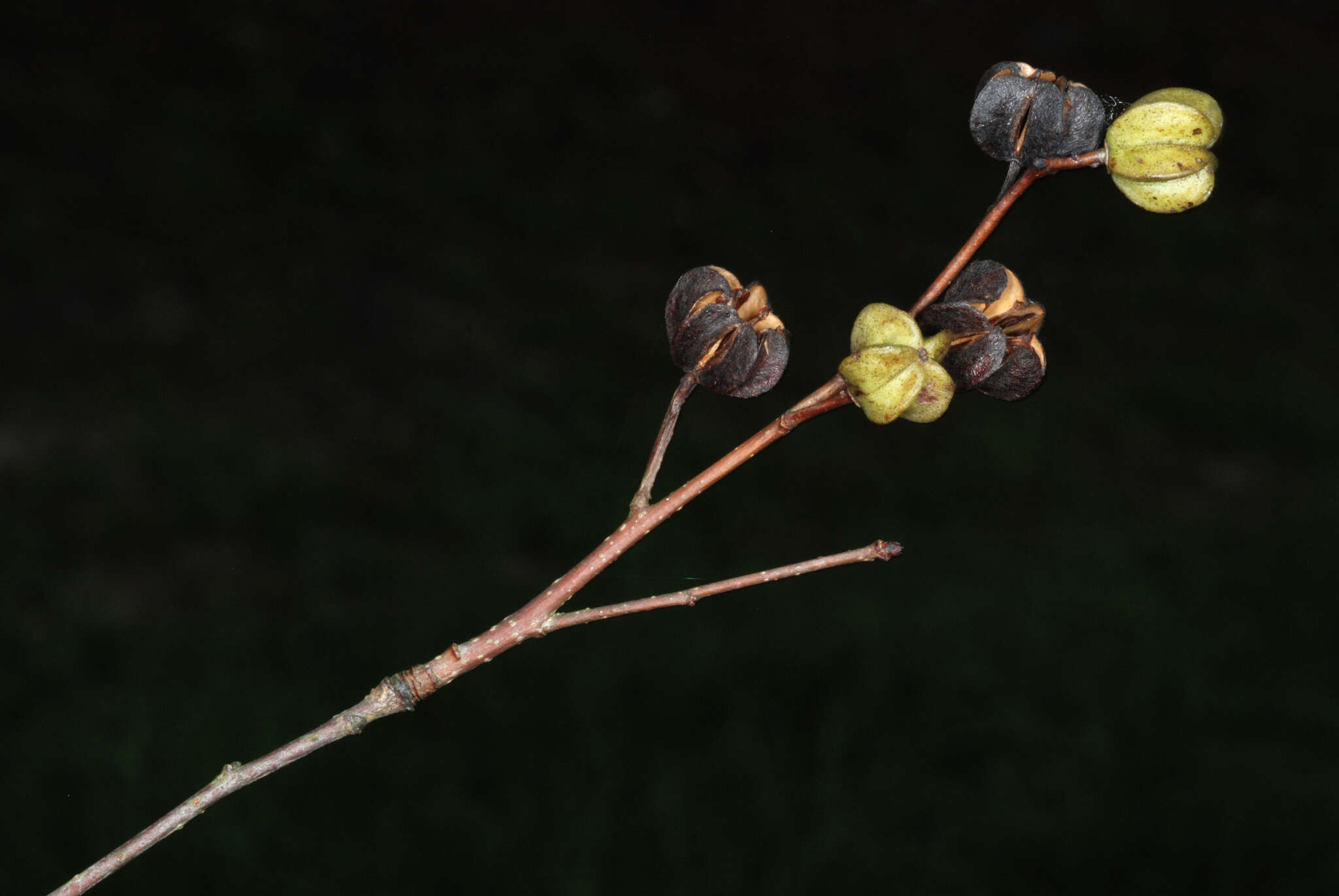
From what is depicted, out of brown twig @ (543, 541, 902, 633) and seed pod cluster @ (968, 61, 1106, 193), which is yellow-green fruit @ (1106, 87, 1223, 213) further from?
brown twig @ (543, 541, 902, 633)

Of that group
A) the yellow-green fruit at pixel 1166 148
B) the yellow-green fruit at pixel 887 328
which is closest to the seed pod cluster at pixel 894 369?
the yellow-green fruit at pixel 887 328

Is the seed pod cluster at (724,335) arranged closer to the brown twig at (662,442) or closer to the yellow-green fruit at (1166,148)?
the brown twig at (662,442)

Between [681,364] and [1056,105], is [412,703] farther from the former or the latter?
[1056,105]

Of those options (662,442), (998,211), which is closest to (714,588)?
(662,442)

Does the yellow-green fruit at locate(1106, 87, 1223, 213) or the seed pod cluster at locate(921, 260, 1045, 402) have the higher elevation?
the yellow-green fruit at locate(1106, 87, 1223, 213)

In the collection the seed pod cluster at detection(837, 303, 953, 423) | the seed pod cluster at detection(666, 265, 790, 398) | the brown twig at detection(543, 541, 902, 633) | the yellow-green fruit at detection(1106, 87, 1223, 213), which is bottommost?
the brown twig at detection(543, 541, 902, 633)

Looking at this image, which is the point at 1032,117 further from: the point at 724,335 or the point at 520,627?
the point at 520,627

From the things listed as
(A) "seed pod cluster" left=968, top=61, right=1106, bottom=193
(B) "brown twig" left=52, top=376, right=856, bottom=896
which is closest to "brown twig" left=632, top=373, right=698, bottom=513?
(B) "brown twig" left=52, top=376, right=856, bottom=896
